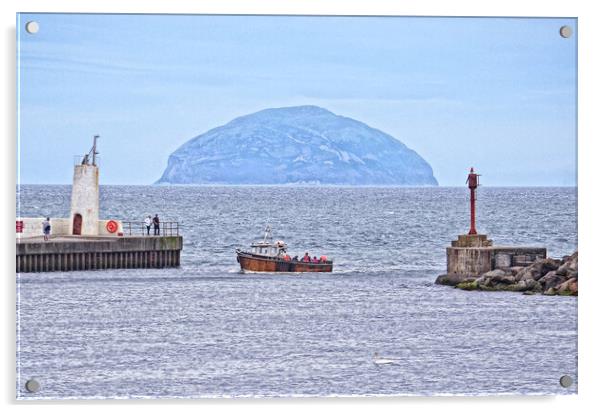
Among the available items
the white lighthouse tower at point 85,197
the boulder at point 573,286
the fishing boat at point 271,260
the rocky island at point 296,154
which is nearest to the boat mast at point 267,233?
the fishing boat at point 271,260

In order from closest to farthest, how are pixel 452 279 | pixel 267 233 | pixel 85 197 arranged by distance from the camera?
pixel 85 197 → pixel 267 233 → pixel 452 279

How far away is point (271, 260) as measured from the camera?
1870 centimetres

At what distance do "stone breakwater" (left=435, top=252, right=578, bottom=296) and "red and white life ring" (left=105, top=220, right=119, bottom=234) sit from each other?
330cm

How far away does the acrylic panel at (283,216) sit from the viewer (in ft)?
58.0

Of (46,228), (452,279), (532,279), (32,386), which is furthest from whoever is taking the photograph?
(532,279)

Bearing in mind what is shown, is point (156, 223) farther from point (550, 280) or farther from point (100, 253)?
point (550, 280)

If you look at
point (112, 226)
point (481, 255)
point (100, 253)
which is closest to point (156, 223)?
point (112, 226)

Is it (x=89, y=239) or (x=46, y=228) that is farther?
(x=89, y=239)

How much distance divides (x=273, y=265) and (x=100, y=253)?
1.84m

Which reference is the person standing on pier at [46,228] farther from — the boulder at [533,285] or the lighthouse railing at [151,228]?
the boulder at [533,285]

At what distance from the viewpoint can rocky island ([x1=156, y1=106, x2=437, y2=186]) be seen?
18.3 metres

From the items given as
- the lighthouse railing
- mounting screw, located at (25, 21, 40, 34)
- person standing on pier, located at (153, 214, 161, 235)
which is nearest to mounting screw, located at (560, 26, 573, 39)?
the lighthouse railing

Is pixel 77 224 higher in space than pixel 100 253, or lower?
higher
